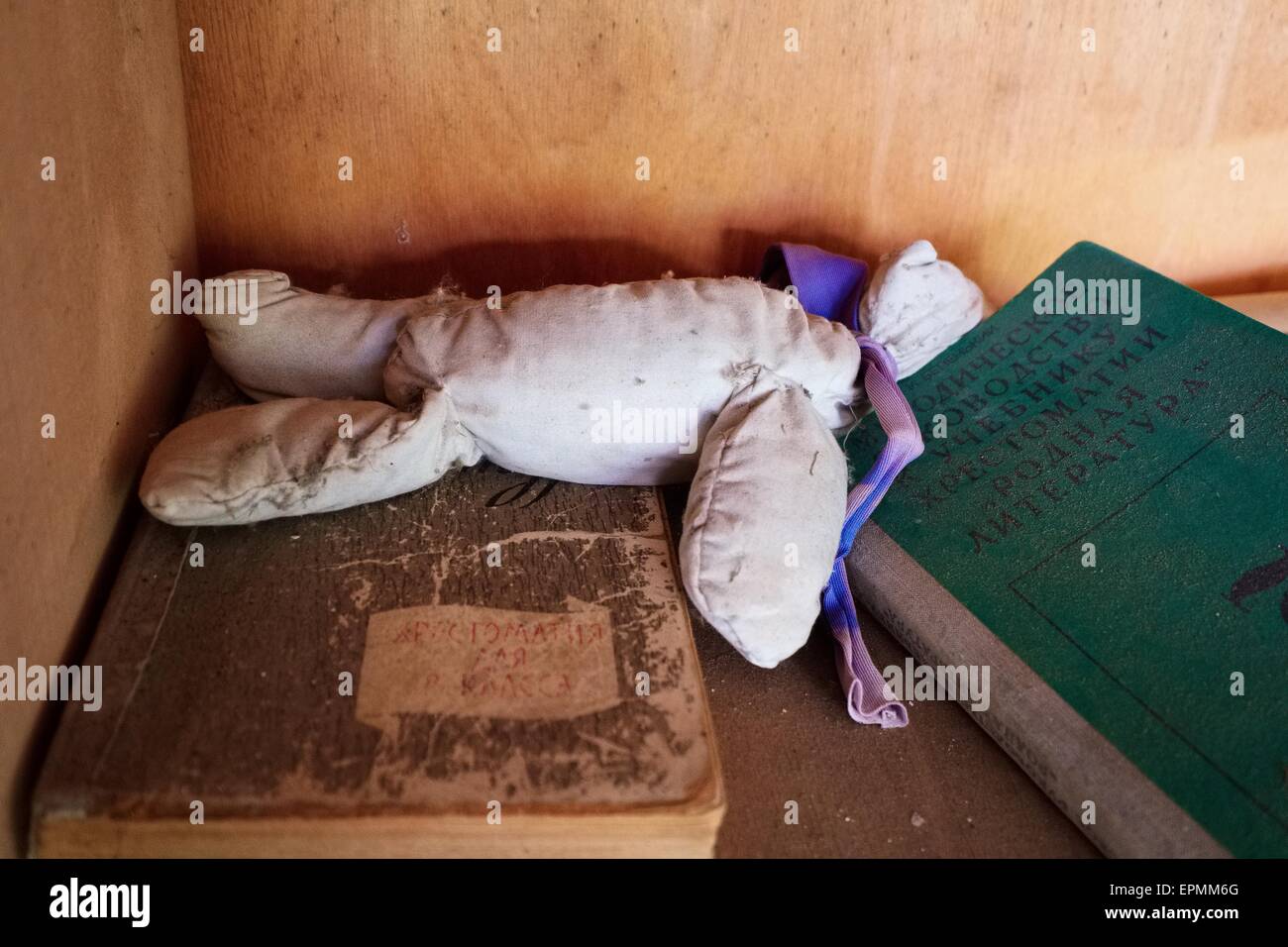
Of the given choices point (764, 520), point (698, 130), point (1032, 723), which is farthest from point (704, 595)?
→ point (698, 130)

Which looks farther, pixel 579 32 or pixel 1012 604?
pixel 579 32

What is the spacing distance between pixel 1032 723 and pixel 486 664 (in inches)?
19.3

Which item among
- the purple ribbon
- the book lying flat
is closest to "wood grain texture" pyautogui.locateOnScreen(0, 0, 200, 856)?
the book lying flat

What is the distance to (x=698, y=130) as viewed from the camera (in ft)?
4.59

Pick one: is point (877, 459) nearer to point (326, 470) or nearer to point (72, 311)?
point (326, 470)

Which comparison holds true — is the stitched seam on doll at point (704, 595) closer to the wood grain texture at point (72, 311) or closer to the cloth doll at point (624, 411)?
the cloth doll at point (624, 411)

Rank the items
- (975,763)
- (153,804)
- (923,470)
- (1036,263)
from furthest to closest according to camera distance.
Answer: (1036,263)
(923,470)
(975,763)
(153,804)

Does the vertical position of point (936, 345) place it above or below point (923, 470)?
above

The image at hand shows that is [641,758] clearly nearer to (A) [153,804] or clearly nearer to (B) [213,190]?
(A) [153,804]

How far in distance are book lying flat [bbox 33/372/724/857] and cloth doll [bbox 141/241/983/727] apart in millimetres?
66

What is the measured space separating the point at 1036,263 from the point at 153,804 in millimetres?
1354

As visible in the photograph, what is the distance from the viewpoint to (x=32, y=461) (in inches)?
33.9

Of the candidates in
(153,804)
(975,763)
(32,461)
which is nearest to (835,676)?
(975,763)

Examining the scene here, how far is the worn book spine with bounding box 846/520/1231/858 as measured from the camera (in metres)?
0.88
